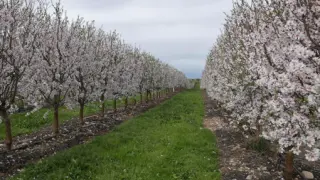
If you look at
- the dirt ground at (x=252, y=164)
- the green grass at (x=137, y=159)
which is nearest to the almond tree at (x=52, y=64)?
the green grass at (x=137, y=159)

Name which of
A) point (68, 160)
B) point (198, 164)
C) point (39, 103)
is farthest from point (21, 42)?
point (198, 164)

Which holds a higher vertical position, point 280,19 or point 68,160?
point 280,19

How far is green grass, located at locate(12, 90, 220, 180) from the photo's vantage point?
43.2 ft

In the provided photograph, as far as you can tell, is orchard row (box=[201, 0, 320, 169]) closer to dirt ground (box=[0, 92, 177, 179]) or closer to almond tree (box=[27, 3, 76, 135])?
dirt ground (box=[0, 92, 177, 179])

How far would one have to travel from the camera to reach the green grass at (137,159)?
1316cm

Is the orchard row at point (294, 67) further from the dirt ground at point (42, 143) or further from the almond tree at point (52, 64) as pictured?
the almond tree at point (52, 64)

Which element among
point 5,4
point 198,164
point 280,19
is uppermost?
point 5,4

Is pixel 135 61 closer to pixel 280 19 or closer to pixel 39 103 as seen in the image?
pixel 39 103

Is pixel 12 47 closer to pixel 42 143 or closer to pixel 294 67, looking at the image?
pixel 42 143

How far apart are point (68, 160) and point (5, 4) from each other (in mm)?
7606

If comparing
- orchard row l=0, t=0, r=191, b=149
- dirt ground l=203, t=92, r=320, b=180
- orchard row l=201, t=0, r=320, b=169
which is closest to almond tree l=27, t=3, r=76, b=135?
orchard row l=0, t=0, r=191, b=149

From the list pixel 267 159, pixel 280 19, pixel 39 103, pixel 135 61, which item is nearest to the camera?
pixel 280 19

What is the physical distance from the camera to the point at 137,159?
50.5ft

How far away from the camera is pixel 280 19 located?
357 inches
